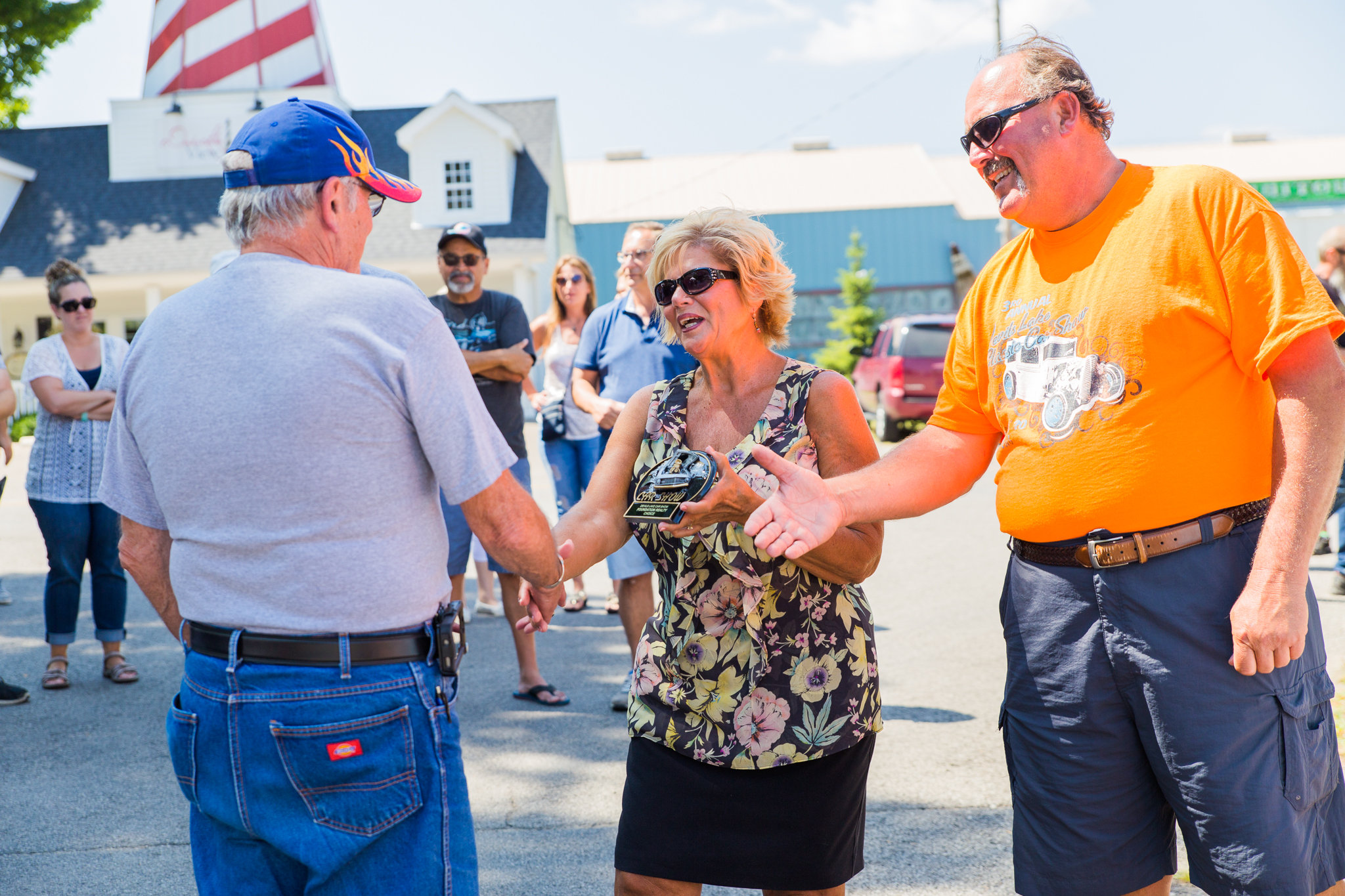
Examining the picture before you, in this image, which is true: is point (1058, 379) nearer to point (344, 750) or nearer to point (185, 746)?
point (344, 750)

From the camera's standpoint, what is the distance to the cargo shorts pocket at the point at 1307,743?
6.98 feet

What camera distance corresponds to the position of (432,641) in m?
2.01

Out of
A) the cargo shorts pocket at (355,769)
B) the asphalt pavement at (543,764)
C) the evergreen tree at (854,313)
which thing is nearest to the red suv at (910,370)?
the asphalt pavement at (543,764)

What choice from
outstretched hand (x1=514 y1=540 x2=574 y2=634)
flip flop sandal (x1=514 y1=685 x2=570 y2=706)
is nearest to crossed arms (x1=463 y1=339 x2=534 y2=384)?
flip flop sandal (x1=514 y1=685 x2=570 y2=706)

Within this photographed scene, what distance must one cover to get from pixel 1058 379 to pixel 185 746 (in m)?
1.88

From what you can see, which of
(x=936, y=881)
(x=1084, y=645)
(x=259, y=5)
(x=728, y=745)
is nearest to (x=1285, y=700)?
(x=1084, y=645)

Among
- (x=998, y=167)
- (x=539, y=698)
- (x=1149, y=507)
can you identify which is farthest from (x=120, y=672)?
(x=1149, y=507)

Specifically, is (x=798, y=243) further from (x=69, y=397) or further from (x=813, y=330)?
(x=69, y=397)

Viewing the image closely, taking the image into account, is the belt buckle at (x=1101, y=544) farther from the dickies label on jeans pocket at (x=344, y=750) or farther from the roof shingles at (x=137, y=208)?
the roof shingles at (x=137, y=208)

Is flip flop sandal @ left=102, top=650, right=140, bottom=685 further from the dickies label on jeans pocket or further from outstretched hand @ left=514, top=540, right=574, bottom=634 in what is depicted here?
the dickies label on jeans pocket

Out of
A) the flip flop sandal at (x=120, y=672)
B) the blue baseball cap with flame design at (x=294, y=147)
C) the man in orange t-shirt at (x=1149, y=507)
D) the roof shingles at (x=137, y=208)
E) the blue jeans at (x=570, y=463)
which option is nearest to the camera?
the blue baseball cap with flame design at (x=294, y=147)

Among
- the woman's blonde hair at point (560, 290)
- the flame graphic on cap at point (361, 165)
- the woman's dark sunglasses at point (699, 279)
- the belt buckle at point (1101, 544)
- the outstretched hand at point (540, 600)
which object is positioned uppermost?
the woman's blonde hair at point (560, 290)

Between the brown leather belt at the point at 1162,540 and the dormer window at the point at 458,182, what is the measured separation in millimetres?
22312

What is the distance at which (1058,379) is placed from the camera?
232 centimetres
